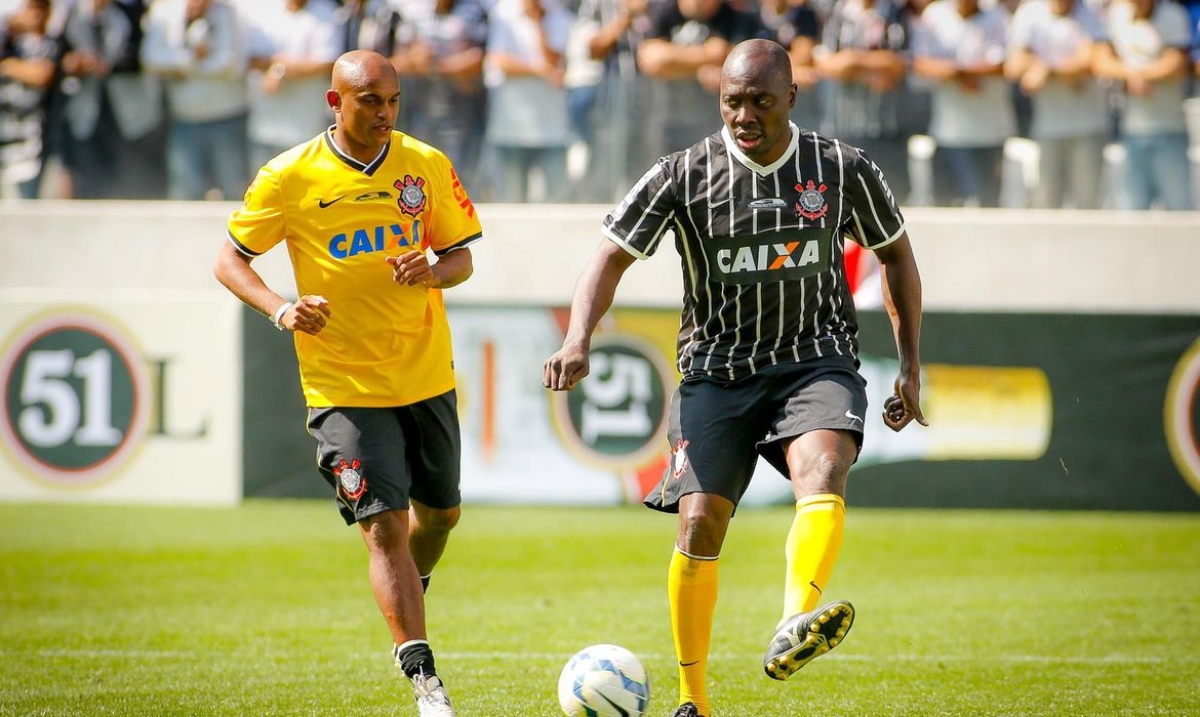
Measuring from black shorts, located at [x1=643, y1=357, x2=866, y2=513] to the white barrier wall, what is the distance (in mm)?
6969

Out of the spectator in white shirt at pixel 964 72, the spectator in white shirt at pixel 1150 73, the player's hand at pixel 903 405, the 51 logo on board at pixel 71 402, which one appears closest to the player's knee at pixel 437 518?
the player's hand at pixel 903 405

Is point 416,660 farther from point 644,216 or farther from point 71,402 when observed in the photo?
point 71,402

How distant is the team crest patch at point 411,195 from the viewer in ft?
19.5

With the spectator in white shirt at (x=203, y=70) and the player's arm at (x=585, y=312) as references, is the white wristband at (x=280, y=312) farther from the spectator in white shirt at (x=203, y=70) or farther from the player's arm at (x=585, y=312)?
the spectator in white shirt at (x=203, y=70)

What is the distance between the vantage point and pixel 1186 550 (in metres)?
10.9

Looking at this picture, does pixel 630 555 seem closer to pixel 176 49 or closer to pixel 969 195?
pixel 969 195

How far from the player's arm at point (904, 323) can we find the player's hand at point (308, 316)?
2.01 m

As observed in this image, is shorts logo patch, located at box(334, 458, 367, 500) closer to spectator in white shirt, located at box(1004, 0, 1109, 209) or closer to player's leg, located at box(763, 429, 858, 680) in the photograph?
player's leg, located at box(763, 429, 858, 680)

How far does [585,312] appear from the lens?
17.7 feet

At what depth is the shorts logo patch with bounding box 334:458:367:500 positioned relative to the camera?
5.70 meters

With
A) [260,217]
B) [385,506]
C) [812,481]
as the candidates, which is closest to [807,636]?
[812,481]

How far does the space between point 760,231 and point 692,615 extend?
137cm

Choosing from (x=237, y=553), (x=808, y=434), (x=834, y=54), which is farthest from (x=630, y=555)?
(x=808, y=434)

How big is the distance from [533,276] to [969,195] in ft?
12.6
